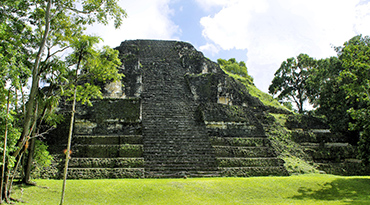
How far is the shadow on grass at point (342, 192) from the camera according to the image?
26.9 ft

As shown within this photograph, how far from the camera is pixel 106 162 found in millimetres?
10227

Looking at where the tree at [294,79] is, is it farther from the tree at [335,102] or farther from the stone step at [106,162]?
A: the stone step at [106,162]

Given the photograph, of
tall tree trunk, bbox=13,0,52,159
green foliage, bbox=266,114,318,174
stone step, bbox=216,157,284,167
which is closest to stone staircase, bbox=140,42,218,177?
stone step, bbox=216,157,284,167

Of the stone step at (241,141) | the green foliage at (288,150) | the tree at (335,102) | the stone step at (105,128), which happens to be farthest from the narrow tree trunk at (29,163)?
the tree at (335,102)

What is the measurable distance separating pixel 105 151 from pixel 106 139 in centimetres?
63

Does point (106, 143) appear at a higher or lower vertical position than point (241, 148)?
higher

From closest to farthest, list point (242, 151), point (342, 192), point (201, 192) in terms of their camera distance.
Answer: point (201, 192) → point (342, 192) → point (242, 151)

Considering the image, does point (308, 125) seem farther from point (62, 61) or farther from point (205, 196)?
point (62, 61)

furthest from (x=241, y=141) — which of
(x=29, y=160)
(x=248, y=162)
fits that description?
(x=29, y=160)

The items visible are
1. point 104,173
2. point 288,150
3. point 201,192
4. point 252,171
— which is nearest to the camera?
point 201,192

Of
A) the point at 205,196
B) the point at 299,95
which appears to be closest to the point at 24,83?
the point at 205,196

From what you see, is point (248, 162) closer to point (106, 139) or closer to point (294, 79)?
point (106, 139)

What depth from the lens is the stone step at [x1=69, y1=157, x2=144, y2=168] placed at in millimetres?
10086

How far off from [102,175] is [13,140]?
3.22m
